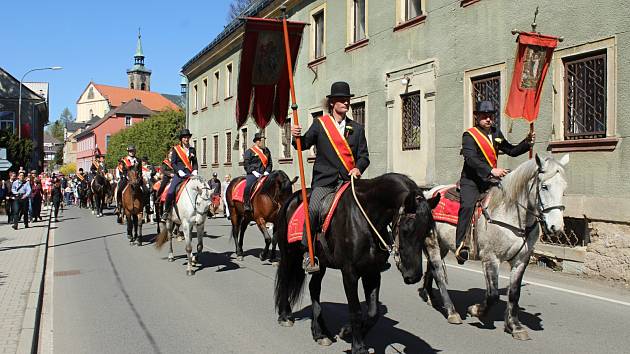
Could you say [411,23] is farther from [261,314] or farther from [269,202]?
[261,314]

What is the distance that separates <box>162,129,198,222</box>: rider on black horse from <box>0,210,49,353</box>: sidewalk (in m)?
2.81

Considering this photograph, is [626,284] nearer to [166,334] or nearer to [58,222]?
[166,334]

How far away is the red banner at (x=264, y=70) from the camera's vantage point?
700cm

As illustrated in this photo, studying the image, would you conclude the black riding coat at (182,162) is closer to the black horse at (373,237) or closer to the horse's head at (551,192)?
the black horse at (373,237)

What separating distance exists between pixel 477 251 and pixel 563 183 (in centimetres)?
137

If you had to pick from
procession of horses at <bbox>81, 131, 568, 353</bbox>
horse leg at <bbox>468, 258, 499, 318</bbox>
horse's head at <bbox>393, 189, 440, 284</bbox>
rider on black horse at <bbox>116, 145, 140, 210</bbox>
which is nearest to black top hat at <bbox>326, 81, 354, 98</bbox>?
procession of horses at <bbox>81, 131, 568, 353</bbox>

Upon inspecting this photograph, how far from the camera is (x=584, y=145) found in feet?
38.0

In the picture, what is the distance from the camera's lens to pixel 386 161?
18734mm

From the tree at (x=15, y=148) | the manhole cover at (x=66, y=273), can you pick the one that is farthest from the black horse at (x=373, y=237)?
the tree at (x=15, y=148)

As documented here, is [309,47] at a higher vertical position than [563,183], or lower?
higher

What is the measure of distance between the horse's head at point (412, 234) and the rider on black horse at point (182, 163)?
302 inches

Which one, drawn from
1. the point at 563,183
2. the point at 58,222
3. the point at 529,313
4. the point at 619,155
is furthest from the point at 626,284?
the point at 58,222

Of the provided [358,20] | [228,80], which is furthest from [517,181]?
[228,80]

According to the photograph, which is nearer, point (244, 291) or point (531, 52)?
point (244, 291)
